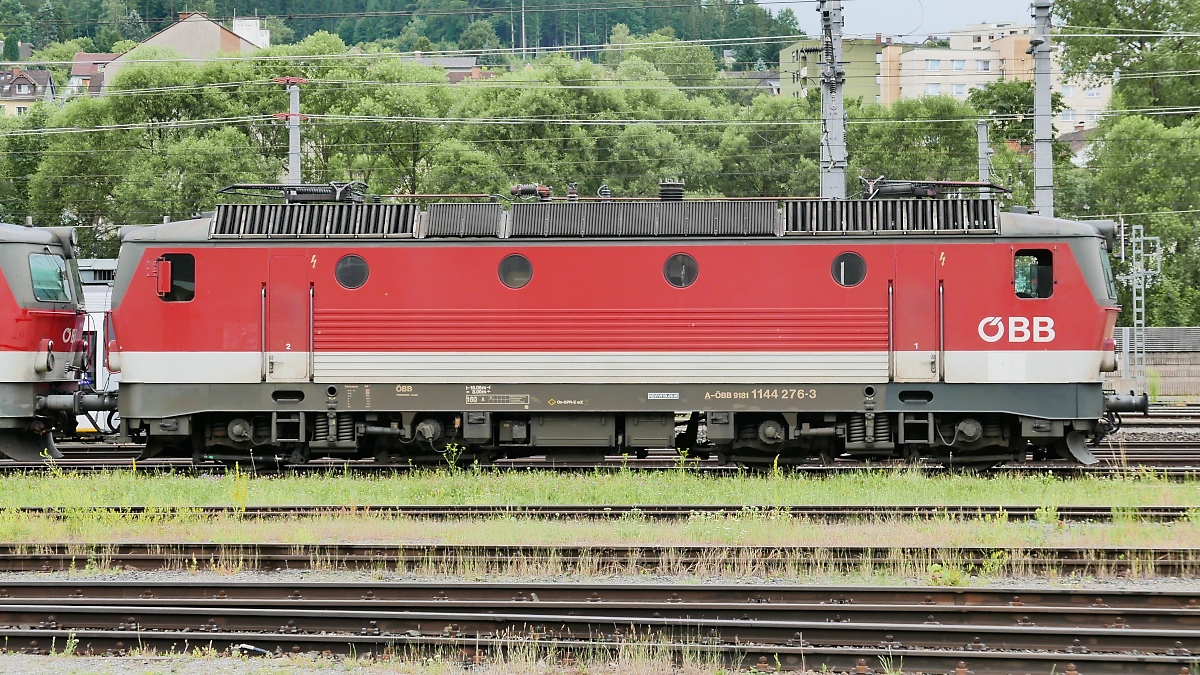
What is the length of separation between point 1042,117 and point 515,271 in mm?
10209

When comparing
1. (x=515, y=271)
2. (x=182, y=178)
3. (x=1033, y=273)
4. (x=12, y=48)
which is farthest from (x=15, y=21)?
(x=1033, y=273)

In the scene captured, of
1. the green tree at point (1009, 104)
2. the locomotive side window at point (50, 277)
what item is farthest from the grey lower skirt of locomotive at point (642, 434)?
the green tree at point (1009, 104)

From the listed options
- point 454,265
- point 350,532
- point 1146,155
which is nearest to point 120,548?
point 350,532

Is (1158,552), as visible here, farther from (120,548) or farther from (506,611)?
(120,548)

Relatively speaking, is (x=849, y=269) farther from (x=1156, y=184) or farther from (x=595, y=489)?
(x=1156, y=184)

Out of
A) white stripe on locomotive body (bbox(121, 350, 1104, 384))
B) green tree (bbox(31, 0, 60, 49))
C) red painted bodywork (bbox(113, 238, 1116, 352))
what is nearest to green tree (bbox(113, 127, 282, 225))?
red painted bodywork (bbox(113, 238, 1116, 352))

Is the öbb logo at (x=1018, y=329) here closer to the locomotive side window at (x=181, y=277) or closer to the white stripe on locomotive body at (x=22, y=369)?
the locomotive side window at (x=181, y=277)

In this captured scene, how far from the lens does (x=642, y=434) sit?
53.8 ft

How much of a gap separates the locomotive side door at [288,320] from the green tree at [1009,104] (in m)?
46.2

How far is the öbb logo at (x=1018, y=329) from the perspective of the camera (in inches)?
621

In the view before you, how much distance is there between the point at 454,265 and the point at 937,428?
23.3ft

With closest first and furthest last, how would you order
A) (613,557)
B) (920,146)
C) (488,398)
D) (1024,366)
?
(613,557) → (1024,366) → (488,398) → (920,146)

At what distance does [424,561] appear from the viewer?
11.3m

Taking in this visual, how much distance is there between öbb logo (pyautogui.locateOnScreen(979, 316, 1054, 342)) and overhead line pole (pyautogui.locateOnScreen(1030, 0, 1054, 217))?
4157mm
